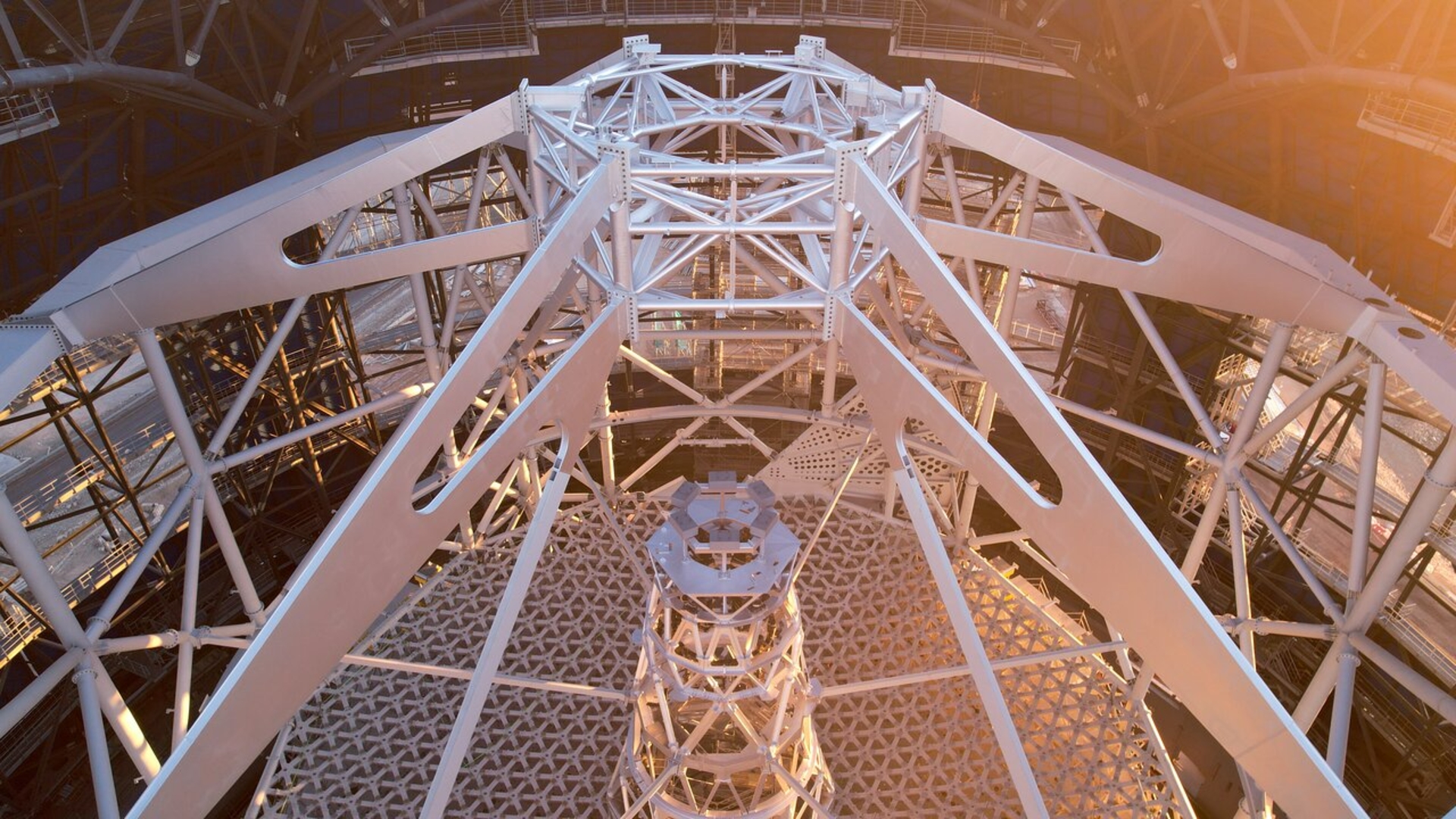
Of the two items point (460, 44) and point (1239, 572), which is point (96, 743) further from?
point (460, 44)

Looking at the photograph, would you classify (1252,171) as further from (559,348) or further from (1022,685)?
(559,348)

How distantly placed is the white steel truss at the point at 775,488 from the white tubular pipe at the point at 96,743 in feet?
0.20

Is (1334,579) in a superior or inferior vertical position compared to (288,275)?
inferior

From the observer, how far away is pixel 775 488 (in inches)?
886

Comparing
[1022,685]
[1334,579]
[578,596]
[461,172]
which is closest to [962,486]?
[1022,685]

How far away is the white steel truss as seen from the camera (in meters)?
9.54

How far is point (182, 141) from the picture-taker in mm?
23062

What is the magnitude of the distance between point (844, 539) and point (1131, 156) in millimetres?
11249

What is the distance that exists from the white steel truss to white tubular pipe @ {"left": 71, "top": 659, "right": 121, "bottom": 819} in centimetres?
6

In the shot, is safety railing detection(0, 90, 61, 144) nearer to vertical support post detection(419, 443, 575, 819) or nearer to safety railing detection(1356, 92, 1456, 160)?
vertical support post detection(419, 443, 575, 819)

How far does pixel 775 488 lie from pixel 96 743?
13.5m

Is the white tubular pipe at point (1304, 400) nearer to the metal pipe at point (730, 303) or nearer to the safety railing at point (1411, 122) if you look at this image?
the safety railing at point (1411, 122)

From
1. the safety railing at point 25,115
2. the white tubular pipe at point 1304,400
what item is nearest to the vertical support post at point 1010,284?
the white tubular pipe at point 1304,400

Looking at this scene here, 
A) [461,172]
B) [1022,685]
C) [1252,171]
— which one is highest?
[1252,171]
